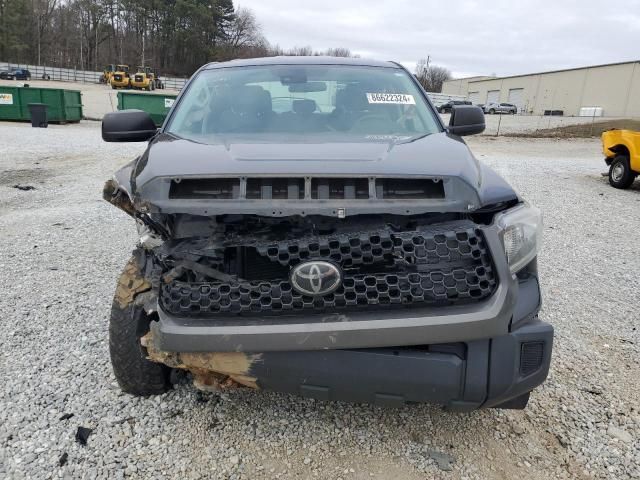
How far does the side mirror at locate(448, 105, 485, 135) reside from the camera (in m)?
A: 3.53

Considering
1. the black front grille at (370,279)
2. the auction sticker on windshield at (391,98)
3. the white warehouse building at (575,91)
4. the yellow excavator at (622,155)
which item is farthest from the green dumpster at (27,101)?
the white warehouse building at (575,91)

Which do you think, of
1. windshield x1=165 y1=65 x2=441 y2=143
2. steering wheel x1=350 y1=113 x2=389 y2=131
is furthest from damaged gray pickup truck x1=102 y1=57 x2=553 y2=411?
steering wheel x1=350 y1=113 x2=389 y2=131

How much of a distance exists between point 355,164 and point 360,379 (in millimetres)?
865

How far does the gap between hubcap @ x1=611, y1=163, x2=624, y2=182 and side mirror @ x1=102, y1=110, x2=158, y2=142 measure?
10.8 metres

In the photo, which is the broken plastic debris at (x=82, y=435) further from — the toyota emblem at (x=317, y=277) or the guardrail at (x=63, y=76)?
the guardrail at (x=63, y=76)

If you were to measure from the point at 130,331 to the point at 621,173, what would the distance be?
11504 millimetres

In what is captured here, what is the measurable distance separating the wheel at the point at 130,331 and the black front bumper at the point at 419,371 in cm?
75

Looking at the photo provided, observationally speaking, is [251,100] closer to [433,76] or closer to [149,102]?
[149,102]

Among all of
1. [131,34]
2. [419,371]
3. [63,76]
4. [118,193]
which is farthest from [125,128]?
[131,34]

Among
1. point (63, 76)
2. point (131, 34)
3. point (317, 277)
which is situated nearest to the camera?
point (317, 277)

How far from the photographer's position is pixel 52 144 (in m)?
14.7

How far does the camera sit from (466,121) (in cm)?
358

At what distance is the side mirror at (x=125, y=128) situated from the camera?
3377 mm

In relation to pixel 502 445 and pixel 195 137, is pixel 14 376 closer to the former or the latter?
pixel 195 137
